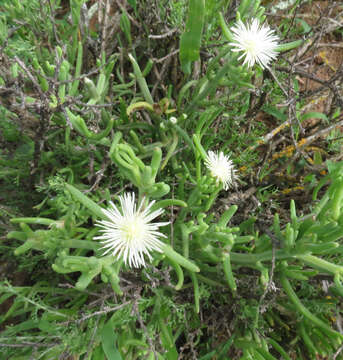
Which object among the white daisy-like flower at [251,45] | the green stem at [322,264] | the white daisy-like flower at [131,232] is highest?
the white daisy-like flower at [251,45]

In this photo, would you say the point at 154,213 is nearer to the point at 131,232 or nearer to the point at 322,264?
the point at 131,232

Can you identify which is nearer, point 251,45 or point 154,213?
point 154,213

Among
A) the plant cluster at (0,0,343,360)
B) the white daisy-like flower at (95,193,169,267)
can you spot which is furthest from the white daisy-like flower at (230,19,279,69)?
the white daisy-like flower at (95,193,169,267)

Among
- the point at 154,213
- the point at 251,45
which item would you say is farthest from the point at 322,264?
the point at 251,45

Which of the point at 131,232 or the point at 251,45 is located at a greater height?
the point at 251,45

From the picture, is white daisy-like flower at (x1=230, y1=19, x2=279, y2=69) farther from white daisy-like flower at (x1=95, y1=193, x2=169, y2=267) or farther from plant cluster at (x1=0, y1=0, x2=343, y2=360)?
white daisy-like flower at (x1=95, y1=193, x2=169, y2=267)

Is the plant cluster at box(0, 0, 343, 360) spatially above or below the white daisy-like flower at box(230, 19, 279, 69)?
below

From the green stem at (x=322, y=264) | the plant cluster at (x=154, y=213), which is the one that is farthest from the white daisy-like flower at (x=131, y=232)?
the green stem at (x=322, y=264)

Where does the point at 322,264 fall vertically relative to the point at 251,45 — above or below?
below

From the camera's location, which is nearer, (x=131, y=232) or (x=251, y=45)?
(x=131, y=232)

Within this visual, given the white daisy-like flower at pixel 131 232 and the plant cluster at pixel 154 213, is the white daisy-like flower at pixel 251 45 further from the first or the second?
the white daisy-like flower at pixel 131 232

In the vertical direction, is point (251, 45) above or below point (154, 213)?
above

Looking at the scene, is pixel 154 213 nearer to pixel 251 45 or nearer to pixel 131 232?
pixel 131 232

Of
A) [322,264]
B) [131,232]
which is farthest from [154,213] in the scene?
[322,264]
